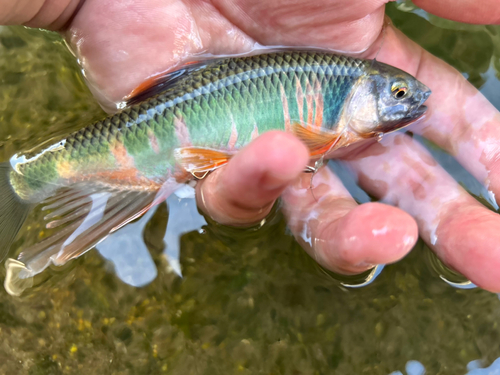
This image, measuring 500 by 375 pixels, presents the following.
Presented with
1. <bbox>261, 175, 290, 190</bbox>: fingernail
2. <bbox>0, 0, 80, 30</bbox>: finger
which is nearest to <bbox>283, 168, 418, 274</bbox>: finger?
<bbox>261, 175, 290, 190</bbox>: fingernail

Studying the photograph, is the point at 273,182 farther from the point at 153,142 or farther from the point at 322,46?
the point at 322,46

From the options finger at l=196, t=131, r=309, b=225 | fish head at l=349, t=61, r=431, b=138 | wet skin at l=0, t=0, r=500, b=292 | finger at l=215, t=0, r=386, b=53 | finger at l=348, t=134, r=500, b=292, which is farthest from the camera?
finger at l=215, t=0, r=386, b=53

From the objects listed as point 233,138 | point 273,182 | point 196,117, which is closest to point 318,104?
point 233,138

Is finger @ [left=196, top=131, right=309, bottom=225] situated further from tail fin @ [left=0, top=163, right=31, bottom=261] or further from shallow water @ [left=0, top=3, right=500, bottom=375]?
tail fin @ [left=0, top=163, right=31, bottom=261]

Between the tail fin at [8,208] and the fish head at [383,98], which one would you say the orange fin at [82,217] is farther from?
the fish head at [383,98]

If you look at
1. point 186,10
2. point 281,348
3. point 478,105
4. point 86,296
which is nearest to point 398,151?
point 478,105

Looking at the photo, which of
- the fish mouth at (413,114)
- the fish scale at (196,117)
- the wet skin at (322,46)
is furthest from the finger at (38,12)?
Result: the fish mouth at (413,114)
